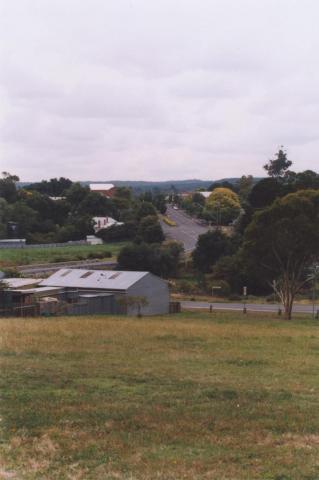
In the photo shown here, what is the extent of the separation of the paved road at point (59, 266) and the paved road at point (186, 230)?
49.1 ft

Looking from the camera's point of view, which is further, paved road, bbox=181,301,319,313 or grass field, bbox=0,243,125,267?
grass field, bbox=0,243,125,267

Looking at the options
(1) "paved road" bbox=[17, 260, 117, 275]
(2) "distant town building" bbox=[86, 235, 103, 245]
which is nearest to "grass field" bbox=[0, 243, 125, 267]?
(1) "paved road" bbox=[17, 260, 117, 275]

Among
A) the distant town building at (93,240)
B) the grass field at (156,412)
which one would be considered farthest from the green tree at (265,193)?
the grass field at (156,412)

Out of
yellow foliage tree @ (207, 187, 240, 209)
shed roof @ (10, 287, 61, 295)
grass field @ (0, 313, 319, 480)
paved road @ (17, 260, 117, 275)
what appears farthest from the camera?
yellow foliage tree @ (207, 187, 240, 209)

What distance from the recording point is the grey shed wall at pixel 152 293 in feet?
121

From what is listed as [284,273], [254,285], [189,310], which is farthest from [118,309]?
[254,285]

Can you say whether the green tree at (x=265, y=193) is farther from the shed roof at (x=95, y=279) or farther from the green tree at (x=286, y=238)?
the green tree at (x=286, y=238)

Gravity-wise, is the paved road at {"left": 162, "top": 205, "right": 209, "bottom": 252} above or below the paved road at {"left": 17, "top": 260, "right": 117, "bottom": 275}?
above

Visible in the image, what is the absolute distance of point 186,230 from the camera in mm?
89625

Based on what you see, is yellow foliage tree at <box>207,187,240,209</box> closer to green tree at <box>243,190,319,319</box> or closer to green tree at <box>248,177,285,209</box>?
green tree at <box>248,177,285,209</box>

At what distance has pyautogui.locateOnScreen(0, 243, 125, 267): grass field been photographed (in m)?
58.4

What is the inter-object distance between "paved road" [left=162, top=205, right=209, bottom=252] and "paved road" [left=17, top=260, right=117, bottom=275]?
49.1 feet

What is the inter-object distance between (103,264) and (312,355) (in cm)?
4040

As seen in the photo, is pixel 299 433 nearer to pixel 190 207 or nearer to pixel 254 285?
pixel 254 285
